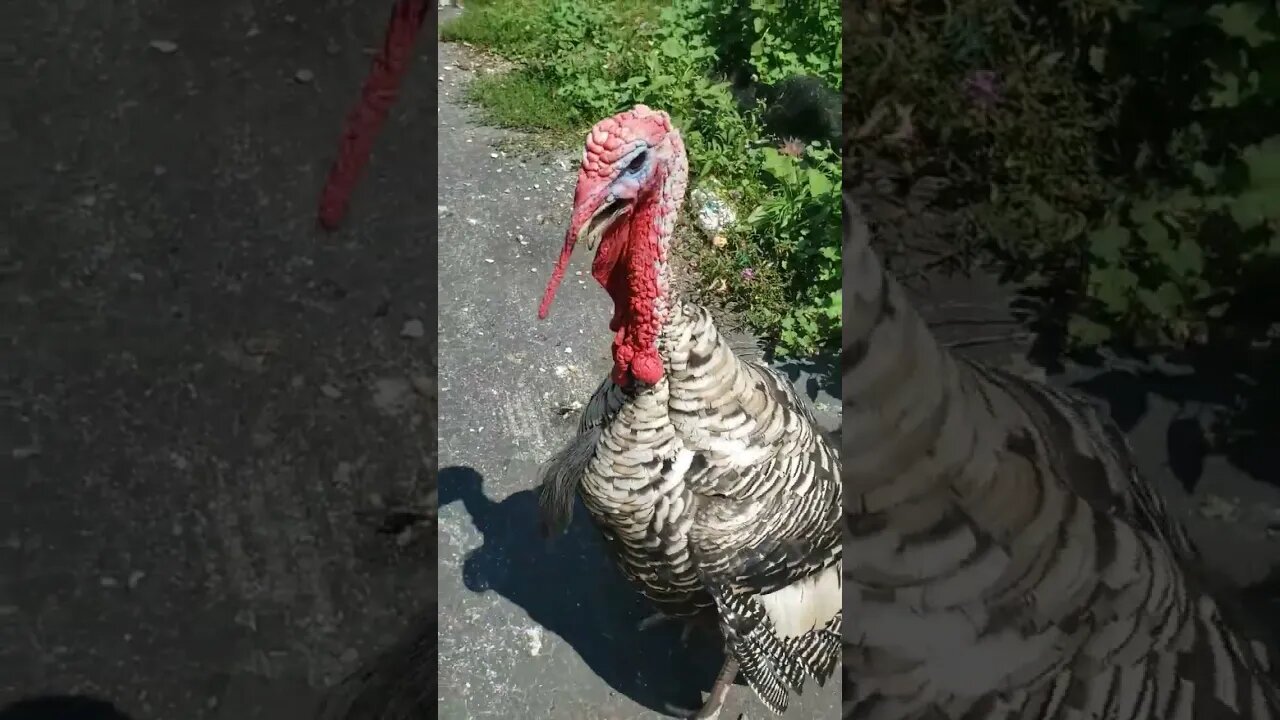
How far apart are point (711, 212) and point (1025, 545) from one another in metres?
3.49

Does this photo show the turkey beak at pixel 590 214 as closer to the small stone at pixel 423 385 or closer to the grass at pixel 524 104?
the small stone at pixel 423 385

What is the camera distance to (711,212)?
13.3ft

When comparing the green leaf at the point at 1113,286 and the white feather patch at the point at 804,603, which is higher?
the green leaf at the point at 1113,286

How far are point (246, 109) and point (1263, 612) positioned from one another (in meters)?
3.79

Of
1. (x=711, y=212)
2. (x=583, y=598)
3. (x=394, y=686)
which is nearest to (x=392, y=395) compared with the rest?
(x=583, y=598)

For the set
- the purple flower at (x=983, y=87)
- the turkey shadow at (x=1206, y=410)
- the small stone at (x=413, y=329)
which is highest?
the purple flower at (x=983, y=87)

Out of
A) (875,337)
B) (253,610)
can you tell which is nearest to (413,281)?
(253,610)

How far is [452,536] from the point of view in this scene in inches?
112

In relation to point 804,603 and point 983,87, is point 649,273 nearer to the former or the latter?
point 804,603

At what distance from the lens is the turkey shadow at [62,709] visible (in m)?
2.12

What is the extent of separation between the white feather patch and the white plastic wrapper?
2.03 m

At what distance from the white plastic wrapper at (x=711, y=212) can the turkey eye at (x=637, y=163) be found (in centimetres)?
210

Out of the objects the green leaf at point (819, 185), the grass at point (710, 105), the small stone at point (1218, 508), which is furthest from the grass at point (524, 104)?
the small stone at point (1218, 508)

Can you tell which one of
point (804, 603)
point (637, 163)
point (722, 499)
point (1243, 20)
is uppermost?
point (1243, 20)
